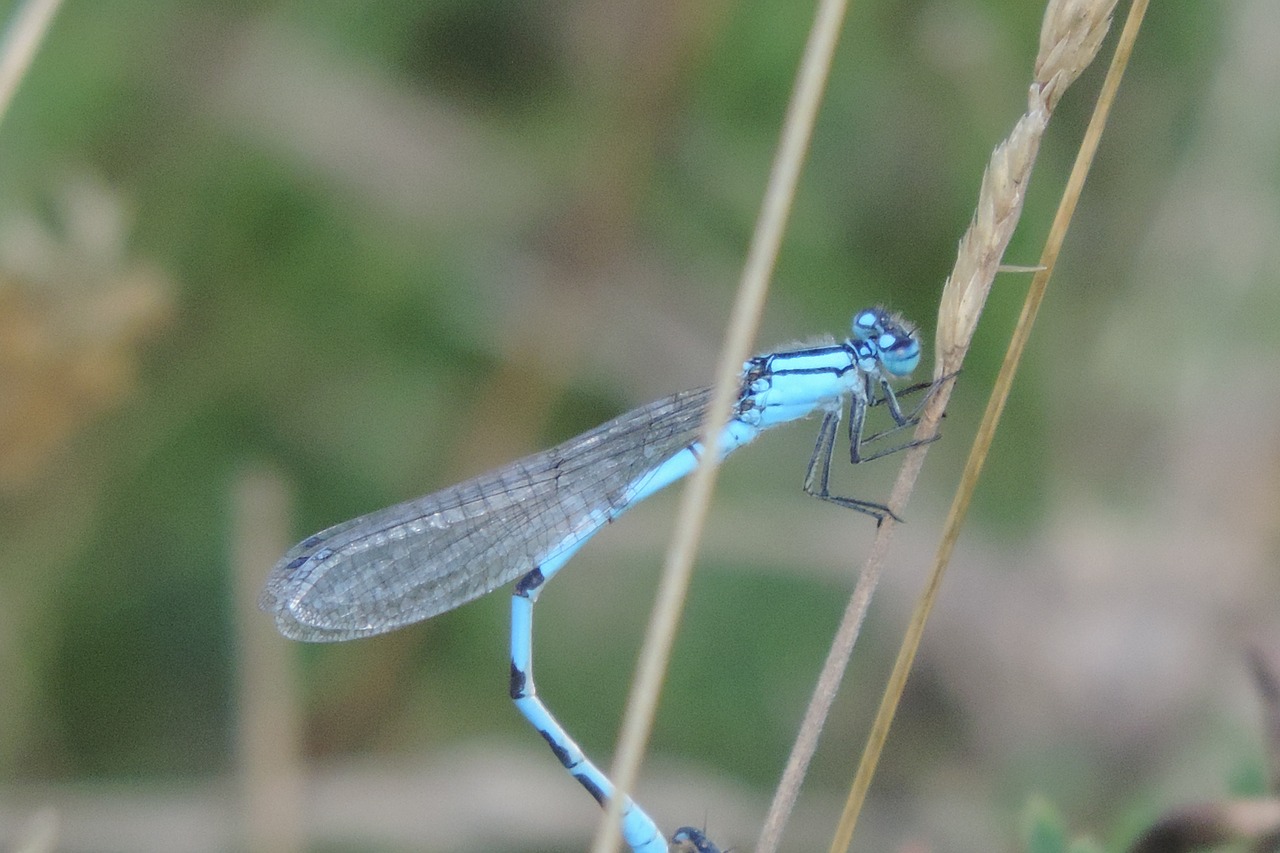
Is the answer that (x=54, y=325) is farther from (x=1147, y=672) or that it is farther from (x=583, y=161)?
(x=1147, y=672)

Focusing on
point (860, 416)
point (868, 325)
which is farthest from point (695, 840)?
point (868, 325)

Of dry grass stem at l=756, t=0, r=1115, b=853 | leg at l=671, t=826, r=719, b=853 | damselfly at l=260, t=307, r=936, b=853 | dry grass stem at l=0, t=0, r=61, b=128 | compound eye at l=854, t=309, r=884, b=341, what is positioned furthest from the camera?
damselfly at l=260, t=307, r=936, b=853

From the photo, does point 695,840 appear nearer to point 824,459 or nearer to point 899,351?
point 824,459

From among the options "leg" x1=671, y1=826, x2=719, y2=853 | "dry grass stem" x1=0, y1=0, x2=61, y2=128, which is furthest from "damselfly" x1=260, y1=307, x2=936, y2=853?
"dry grass stem" x1=0, y1=0, x2=61, y2=128

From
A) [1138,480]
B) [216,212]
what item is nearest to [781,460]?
[1138,480]

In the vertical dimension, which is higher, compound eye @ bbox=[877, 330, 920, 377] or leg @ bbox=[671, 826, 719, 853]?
compound eye @ bbox=[877, 330, 920, 377]

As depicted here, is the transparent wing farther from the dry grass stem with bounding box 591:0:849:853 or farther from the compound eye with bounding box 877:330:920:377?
the dry grass stem with bounding box 591:0:849:853

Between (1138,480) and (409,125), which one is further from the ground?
(409,125)

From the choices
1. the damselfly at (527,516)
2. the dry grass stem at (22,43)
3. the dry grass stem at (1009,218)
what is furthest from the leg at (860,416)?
the dry grass stem at (22,43)

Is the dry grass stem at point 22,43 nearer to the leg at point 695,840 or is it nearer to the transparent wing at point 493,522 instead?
the transparent wing at point 493,522
